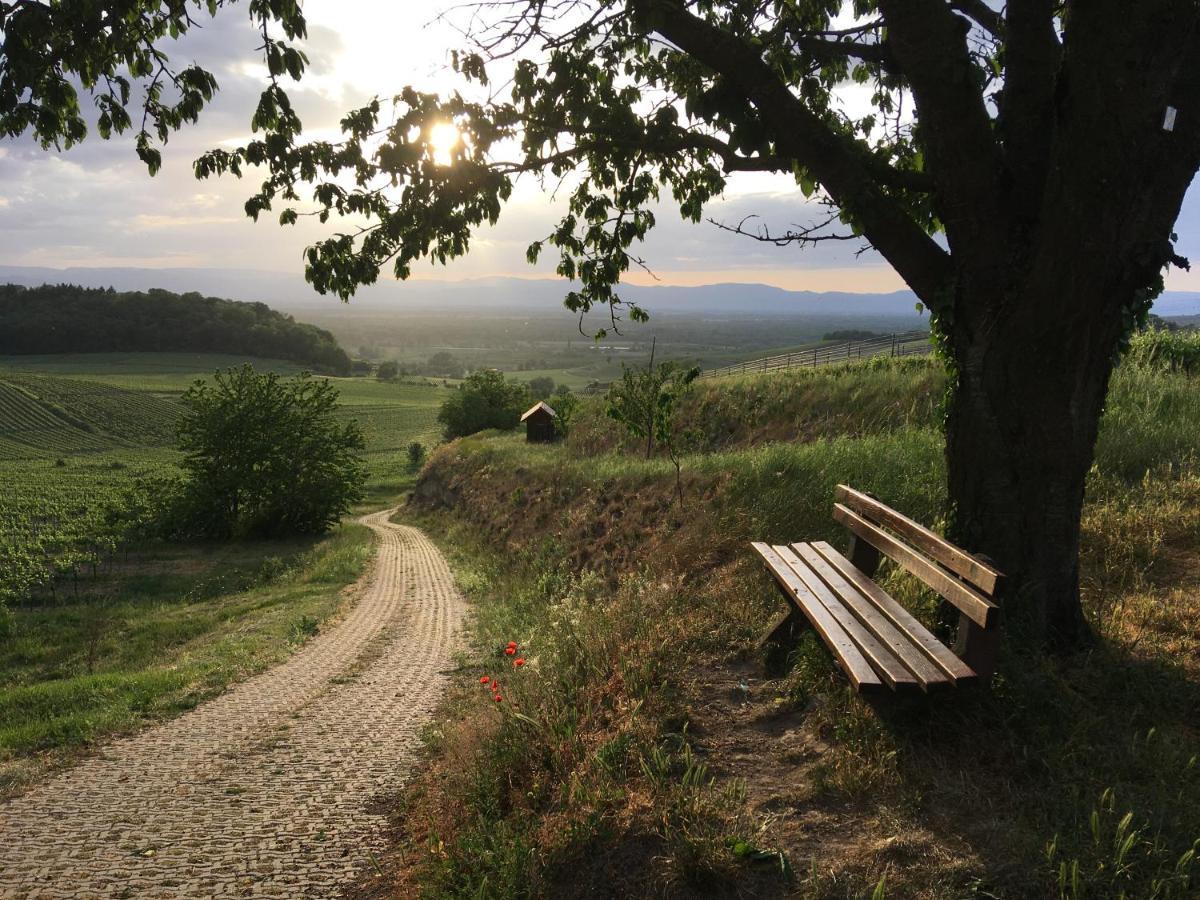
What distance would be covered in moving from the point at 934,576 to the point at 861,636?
482 mm

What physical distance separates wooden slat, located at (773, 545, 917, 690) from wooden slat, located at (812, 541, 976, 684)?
0.16m

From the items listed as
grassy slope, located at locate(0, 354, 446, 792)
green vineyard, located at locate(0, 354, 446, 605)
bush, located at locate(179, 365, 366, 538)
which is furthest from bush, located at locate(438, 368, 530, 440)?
bush, located at locate(179, 365, 366, 538)

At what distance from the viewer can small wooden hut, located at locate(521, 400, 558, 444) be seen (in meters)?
37.0

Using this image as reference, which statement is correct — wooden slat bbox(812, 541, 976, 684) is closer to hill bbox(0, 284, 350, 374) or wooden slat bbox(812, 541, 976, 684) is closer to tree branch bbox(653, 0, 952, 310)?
tree branch bbox(653, 0, 952, 310)

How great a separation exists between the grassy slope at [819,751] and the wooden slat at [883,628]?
0.29m

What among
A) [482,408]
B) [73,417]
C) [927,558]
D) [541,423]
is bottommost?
[73,417]

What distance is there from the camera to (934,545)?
3.95 m

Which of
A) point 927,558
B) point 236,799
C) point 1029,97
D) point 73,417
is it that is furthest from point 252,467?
point 73,417

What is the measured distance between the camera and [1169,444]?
7.70 meters

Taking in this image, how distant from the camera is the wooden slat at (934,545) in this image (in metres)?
3.36

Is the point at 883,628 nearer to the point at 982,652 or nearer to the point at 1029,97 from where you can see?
the point at 982,652

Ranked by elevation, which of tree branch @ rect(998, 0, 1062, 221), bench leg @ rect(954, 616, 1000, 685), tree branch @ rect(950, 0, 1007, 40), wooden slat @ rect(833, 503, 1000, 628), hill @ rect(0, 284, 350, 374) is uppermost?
hill @ rect(0, 284, 350, 374)

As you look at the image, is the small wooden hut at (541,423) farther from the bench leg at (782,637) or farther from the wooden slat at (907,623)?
the bench leg at (782,637)

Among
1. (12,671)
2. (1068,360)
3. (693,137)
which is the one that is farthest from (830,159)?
(12,671)
